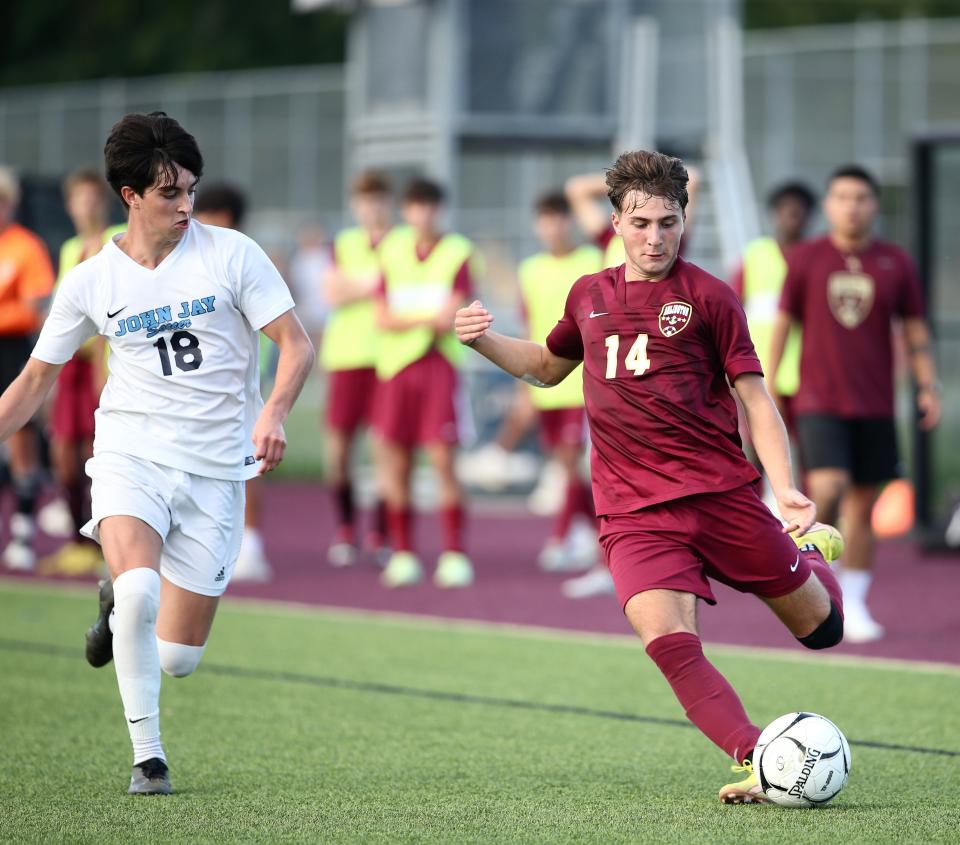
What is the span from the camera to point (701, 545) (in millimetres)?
5387

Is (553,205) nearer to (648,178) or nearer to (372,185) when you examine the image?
(372,185)

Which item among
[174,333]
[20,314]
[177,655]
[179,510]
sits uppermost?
[174,333]

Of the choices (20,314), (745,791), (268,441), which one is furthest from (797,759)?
(20,314)

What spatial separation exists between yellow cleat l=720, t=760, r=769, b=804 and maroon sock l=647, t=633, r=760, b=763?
4cm

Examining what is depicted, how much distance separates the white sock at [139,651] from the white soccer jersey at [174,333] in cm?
49

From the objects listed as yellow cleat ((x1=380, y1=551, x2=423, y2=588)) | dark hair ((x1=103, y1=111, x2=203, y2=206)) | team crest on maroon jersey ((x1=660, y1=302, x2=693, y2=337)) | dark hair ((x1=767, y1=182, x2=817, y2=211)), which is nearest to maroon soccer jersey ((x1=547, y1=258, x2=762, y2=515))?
team crest on maroon jersey ((x1=660, y1=302, x2=693, y2=337))

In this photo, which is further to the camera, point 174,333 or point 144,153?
point 174,333

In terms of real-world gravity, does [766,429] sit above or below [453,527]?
above

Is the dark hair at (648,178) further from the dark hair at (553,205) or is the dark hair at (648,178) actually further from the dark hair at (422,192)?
the dark hair at (553,205)

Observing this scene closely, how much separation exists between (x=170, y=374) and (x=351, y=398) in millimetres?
6840

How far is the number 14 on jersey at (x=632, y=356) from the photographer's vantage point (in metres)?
5.43

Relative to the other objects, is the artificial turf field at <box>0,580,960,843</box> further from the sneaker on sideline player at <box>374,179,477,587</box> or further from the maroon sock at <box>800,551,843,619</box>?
the sneaker on sideline player at <box>374,179,477,587</box>

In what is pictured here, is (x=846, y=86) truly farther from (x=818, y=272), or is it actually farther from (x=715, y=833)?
(x=715, y=833)

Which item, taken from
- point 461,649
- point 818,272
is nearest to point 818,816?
point 461,649
